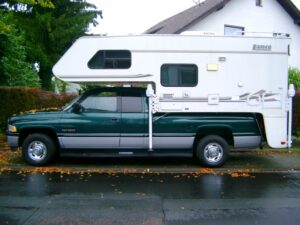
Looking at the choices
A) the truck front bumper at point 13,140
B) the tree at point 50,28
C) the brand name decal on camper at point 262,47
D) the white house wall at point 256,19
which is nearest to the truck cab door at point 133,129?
the truck front bumper at point 13,140

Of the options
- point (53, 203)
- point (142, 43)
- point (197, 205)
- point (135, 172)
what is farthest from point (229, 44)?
point (53, 203)

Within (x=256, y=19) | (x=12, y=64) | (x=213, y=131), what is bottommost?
(x=213, y=131)

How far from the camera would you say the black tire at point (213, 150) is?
10.5 meters

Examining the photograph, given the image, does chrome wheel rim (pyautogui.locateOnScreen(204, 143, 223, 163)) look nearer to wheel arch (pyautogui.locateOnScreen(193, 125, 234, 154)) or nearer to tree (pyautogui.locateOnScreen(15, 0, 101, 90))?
wheel arch (pyautogui.locateOnScreen(193, 125, 234, 154))

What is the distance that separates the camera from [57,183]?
28.7 feet

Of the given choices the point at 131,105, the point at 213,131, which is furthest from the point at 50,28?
the point at 213,131

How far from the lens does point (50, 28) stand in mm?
27312

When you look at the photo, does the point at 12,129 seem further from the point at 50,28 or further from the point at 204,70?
the point at 50,28

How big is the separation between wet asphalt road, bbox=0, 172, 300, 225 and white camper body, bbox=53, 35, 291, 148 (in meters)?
1.61

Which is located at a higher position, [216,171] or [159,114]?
[159,114]

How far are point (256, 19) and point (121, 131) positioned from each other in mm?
19271

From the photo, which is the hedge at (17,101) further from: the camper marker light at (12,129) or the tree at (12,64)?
the camper marker light at (12,129)

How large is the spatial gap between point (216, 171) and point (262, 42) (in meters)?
3.14

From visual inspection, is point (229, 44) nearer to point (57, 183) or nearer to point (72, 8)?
point (57, 183)
